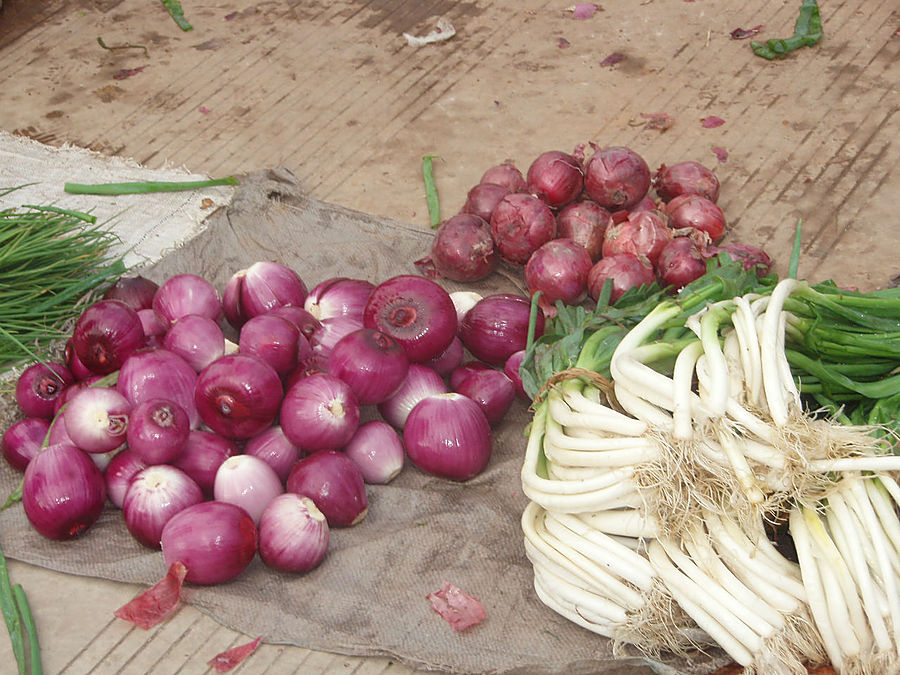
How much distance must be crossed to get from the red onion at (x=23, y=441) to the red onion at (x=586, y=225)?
1.57m

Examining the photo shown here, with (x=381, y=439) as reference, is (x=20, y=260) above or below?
above

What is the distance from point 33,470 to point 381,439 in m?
0.80

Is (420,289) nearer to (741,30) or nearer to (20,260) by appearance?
(20,260)

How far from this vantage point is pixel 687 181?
2863 mm

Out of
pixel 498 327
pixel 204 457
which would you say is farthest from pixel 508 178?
pixel 204 457

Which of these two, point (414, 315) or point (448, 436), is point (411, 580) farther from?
point (414, 315)

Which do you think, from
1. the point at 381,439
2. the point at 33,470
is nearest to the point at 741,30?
the point at 381,439

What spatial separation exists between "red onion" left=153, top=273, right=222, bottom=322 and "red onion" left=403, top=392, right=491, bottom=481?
2.26 feet

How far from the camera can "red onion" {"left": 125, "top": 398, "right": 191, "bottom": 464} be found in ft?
6.59

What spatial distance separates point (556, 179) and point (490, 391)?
848 mm

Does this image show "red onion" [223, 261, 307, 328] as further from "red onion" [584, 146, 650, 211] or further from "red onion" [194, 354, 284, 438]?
"red onion" [584, 146, 650, 211]

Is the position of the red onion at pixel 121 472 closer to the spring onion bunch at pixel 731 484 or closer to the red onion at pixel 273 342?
the red onion at pixel 273 342

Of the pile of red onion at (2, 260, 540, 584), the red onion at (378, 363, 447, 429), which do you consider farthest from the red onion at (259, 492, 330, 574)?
the red onion at (378, 363, 447, 429)

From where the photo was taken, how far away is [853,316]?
6.13 ft
